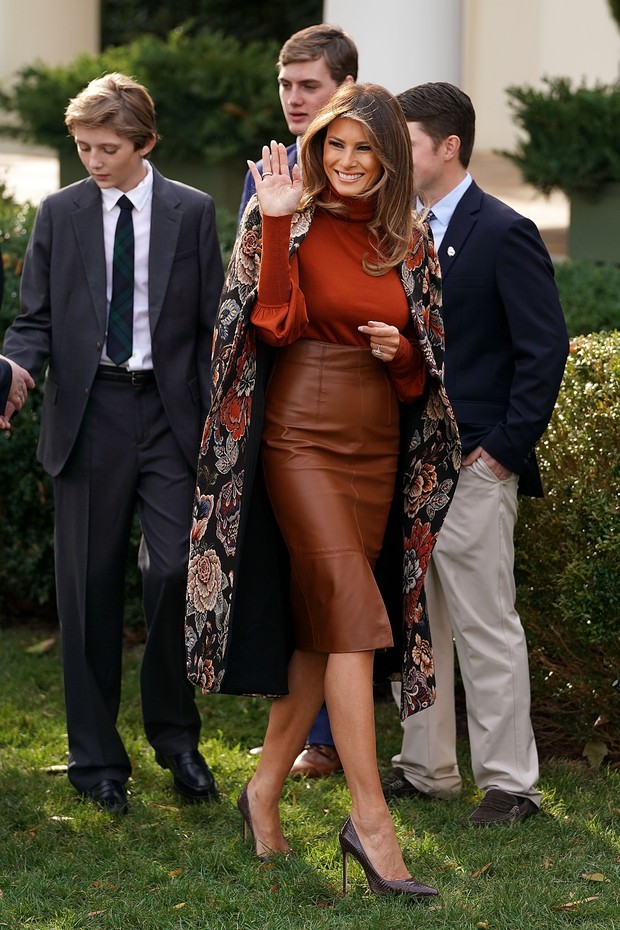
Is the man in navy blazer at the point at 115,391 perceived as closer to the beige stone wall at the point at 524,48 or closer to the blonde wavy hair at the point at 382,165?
the blonde wavy hair at the point at 382,165

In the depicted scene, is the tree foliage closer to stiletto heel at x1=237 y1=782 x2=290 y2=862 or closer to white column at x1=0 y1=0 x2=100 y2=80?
white column at x1=0 y1=0 x2=100 y2=80

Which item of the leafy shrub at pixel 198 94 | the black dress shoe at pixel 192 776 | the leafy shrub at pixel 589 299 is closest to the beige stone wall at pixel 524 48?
the leafy shrub at pixel 198 94

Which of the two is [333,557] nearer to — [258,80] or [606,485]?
[606,485]

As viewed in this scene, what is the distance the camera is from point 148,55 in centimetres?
1002

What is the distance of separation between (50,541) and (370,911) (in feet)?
10.8

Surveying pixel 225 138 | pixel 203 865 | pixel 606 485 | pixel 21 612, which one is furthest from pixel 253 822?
pixel 225 138

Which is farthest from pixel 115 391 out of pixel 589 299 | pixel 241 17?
pixel 241 17

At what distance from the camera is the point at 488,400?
14.6ft

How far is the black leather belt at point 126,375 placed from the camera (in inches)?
181

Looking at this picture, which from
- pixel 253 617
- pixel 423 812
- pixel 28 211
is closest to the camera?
pixel 253 617

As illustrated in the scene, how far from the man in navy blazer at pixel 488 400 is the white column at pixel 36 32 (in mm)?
12141

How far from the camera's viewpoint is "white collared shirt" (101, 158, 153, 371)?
181 inches

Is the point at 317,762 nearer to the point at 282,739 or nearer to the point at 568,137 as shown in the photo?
the point at 282,739

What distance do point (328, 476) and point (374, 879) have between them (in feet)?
3.58
